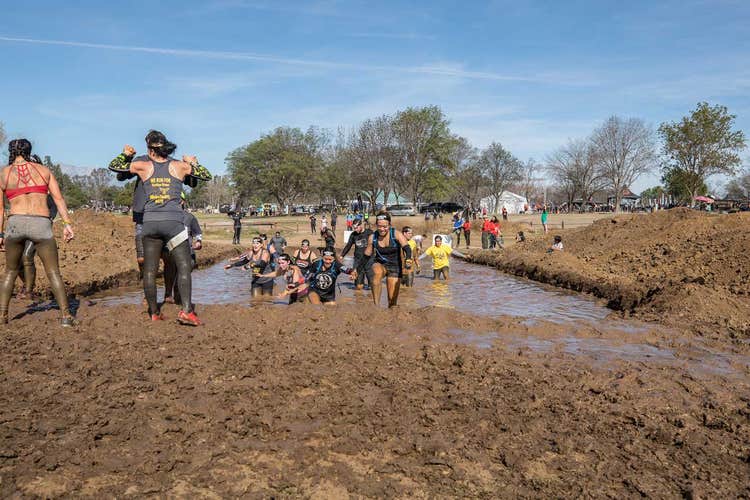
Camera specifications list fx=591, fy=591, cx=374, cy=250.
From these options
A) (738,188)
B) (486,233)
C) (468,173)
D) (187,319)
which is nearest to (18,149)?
(187,319)

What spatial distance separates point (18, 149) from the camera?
624 centimetres

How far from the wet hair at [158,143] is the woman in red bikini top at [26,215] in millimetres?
1091

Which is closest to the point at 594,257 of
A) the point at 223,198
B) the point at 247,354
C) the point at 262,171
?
the point at 247,354

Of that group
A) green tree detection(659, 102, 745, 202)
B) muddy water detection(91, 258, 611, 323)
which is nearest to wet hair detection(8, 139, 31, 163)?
muddy water detection(91, 258, 611, 323)

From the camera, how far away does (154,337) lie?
603cm

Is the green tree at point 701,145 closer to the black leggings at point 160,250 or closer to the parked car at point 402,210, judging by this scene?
the parked car at point 402,210

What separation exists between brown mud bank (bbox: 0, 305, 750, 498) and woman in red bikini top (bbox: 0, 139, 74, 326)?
0.55 metres

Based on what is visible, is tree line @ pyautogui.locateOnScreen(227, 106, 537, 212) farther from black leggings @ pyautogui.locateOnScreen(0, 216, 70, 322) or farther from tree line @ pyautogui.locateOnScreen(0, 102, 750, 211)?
black leggings @ pyautogui.locateOnScreen(0, 216, 70, 322)

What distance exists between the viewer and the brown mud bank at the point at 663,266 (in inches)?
382

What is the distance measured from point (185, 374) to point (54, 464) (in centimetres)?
171

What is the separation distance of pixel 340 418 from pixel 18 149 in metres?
4.64

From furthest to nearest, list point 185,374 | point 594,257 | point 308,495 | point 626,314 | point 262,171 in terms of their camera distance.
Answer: point 262,171 < point 594,257 < point 626,314 < point 185,374 < point 308,495

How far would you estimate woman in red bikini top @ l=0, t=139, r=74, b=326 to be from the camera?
6.16 m

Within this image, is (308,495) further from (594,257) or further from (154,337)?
(594,257)
